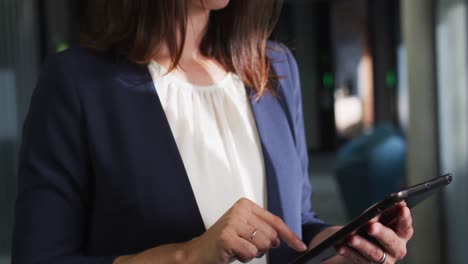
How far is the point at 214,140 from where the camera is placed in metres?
1.18

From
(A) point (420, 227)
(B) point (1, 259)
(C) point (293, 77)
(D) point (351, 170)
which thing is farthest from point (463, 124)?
(B) point (1, 259)

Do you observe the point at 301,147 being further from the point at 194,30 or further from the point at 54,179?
the point at 54,179

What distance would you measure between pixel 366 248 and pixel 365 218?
11 cm

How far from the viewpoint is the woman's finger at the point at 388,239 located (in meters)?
0.93

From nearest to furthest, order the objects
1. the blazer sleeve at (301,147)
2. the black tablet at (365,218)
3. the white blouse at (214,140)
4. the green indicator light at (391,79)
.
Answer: the black tablet at (365,218)
the white blouse at (214,140)
the blazer sleeve at (301,147)
the green indicator light at (391,79)

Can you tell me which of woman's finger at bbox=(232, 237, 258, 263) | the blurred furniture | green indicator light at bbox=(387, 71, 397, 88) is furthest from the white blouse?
green indicator light at bbox=(387, 71, 397, 88)

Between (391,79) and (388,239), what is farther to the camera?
(391,79)

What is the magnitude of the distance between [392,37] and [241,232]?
38.4 feet

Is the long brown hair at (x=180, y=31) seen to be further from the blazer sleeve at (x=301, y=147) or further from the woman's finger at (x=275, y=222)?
the woman's finger at (x=275, y=222)

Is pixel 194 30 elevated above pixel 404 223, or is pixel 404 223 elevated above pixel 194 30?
pixel 194 30

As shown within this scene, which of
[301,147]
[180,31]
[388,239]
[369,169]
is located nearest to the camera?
[388,239]

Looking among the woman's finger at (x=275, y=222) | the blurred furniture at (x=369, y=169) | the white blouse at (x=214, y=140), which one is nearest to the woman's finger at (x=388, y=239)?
the woman's finger at (x=275, y=222)

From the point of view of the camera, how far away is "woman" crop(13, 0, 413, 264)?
38.9 inches

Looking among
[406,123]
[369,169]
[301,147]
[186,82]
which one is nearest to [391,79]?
[369,169]
